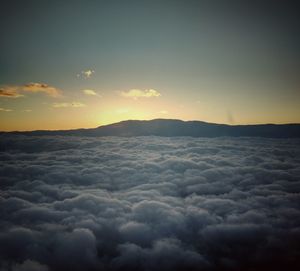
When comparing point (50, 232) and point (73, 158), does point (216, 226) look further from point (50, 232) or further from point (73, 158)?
point (73, 158)

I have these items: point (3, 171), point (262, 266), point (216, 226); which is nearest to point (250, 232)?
point (216, 226)

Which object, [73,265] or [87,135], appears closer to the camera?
[73,265]

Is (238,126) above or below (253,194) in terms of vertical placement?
above

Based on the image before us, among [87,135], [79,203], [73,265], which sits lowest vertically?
[73,265]

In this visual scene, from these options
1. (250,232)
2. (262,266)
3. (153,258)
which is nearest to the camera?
(262,266)

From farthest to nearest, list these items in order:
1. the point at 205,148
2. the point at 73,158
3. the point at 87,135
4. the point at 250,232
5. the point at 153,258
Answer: the point at 87,135 < the point at 205,148 < the point at 73,158 < the point at 250,232 < the point at 153,258

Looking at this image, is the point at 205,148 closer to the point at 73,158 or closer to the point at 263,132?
the point at 73,158
